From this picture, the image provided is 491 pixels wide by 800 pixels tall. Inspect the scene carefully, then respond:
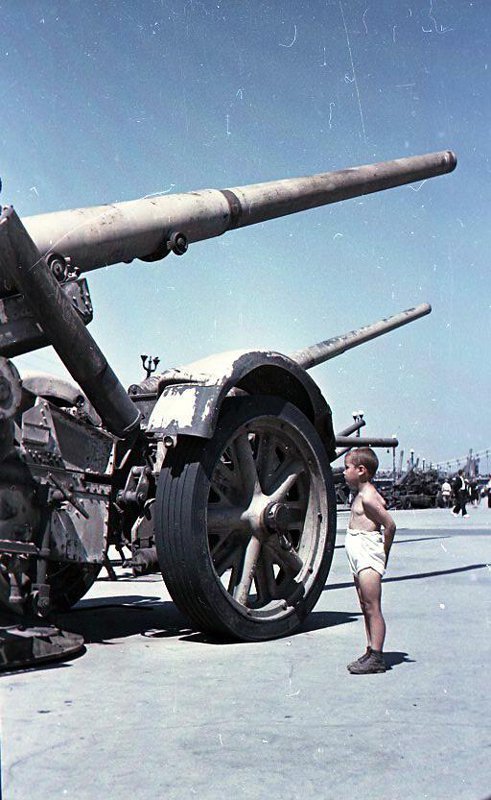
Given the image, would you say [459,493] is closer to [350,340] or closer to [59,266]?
[350,340]

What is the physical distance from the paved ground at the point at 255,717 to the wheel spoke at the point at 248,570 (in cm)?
30

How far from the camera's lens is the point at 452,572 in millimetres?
8359

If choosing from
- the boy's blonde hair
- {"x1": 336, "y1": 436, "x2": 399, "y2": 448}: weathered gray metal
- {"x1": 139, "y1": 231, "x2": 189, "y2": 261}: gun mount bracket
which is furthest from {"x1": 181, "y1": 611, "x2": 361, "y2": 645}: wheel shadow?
{"x1": 336, "y1": 436, "x2": 399, "y2": 448}: weathered gray metal

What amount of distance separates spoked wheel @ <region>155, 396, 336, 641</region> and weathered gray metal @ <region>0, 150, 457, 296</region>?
1108 millimetres

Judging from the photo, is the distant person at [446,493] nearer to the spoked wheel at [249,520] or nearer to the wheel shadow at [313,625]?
the wheel shadow at [313,625]

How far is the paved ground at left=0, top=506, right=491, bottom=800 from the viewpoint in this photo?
99.4 inches

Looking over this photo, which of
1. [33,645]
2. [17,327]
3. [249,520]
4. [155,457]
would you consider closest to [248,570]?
[249,520]

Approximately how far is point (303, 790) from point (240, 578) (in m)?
2.63

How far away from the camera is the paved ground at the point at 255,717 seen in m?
2.53

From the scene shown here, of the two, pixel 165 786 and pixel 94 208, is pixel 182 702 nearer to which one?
pixel 165 786

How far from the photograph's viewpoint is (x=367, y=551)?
13.9 ft

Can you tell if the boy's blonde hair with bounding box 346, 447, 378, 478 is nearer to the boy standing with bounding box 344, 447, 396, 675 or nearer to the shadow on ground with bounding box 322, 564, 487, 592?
the boy standing with bounding box 344, 447, 396, 675

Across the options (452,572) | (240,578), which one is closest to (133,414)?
(240,578)

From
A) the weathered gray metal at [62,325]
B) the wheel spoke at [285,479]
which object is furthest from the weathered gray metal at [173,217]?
the wheel spoke at [285,479]
